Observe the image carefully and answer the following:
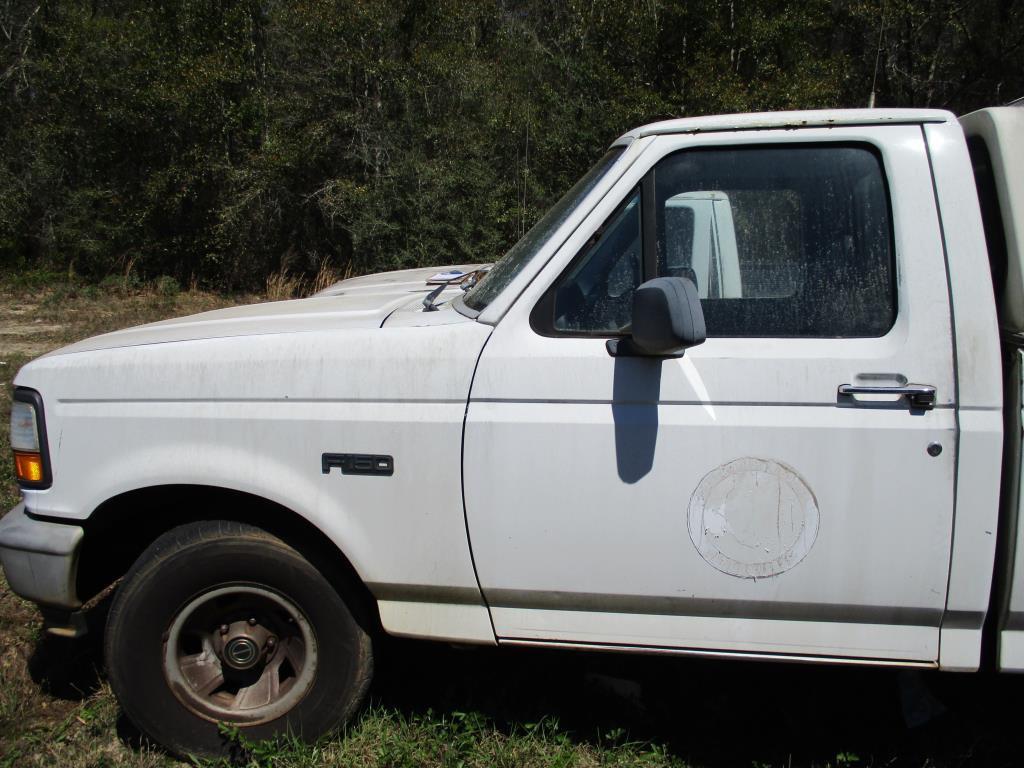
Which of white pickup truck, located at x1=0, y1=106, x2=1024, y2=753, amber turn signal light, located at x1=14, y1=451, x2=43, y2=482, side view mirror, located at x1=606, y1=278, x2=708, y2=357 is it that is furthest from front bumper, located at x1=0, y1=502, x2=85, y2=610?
side view mirror, located at x1=606, y1=278, x2=708, y2=357

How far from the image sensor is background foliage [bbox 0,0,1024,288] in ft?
54.0

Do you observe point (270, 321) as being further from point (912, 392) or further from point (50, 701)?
point (912, 392)

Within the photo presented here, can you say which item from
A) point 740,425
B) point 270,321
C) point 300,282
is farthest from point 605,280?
point 300,282

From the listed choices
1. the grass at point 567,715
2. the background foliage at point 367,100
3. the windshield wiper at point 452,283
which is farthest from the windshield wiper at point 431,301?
the background foliage at point 367,100

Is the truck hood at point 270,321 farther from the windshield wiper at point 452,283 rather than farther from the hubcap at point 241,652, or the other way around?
the hubcap at point 241,652

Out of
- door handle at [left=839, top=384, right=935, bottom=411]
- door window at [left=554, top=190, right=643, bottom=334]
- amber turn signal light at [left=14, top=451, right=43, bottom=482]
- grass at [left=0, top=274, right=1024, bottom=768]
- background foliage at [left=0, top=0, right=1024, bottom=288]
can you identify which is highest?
background foliage at [left=0, top=0, right=1024, bottom=288]

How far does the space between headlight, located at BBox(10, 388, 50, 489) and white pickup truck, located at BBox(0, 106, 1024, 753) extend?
0.01m

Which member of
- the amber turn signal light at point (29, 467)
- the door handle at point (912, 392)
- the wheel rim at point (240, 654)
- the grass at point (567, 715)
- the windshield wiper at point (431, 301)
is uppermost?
the windshield wiper at point (431, 301)

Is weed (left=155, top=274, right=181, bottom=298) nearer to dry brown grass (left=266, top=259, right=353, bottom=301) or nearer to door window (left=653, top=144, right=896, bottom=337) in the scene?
dry brown grass (left=266, top=259, right=353, bottom=301)

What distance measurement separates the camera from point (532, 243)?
296 cm

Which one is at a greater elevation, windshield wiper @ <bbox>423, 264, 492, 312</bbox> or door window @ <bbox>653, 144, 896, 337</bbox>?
door window @ <bbox>653, 144, 896, 337</bbox>

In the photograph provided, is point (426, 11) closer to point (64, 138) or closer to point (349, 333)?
point (64, 138)

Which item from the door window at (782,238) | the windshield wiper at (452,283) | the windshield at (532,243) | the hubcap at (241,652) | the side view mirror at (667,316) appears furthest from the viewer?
the windshield wiper at (452,283)

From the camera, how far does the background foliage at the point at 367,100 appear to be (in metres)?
16.5
